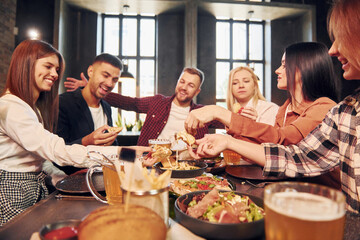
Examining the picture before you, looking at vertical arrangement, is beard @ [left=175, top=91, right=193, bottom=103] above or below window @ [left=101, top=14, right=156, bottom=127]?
below

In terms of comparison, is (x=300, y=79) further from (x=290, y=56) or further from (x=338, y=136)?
(x=338, y=136)

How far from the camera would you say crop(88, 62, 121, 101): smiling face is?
3086mm

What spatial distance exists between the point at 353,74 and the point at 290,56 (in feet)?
2.79

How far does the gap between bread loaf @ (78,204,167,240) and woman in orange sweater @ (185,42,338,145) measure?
112 centimetres

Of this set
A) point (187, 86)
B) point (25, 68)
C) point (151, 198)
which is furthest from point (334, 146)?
point (187, 86)

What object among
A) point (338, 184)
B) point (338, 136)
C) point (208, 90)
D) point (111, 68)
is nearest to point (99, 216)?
point (338, 136)

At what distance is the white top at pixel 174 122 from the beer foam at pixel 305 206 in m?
3.25

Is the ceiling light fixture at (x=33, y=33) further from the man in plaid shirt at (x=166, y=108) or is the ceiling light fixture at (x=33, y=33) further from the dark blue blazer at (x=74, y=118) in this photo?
the dark blue blazer at (x=74, y=118)

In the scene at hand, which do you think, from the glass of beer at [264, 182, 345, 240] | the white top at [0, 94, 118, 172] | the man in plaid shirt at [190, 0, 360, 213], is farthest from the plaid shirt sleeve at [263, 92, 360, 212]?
the white top at [0, 94, 118, 172]

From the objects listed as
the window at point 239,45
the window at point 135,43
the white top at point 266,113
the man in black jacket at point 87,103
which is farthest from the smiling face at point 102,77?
the window at point 239,45

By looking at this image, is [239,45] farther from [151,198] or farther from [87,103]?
[151,198]

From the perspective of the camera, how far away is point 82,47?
7105 mm

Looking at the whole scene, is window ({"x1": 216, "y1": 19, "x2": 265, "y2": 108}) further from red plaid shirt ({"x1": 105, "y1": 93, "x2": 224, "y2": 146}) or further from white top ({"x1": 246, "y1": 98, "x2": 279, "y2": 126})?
white top ({"x1": 246, "y1": 98, "x2": 279, "y2": 126})

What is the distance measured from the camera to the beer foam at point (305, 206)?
0.49 metres
